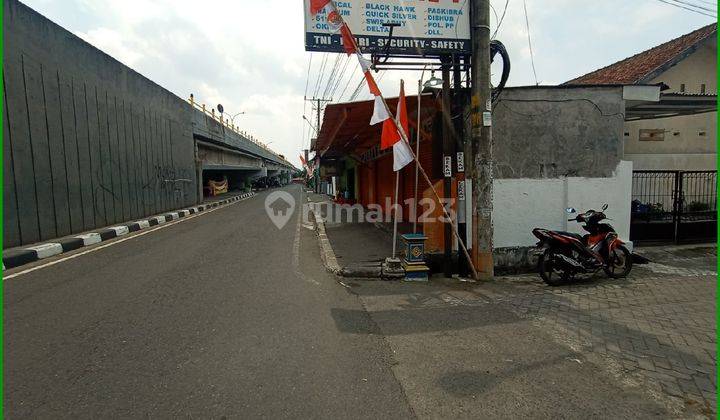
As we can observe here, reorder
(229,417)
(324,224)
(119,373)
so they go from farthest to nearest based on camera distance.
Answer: (324,224) → (119,373) → (229,417)

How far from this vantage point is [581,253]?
5.91m

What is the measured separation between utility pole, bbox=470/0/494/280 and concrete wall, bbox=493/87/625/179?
2.51ft

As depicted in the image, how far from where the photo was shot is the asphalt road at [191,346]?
8.56ft

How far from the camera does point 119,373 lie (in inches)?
118

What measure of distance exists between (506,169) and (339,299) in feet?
12.8

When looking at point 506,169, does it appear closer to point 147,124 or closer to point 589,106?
point 589,106

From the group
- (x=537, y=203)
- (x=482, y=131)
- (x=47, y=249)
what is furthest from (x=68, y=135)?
(x=537, y=203)

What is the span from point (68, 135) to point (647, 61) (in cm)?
1717

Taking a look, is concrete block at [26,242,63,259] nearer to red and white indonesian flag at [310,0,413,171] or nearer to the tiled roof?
red and white indonesian flag at [310,0,413,171]

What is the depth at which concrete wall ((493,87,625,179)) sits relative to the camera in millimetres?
6523

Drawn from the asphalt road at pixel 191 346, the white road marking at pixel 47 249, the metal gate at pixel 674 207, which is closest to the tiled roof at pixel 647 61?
the metal gate at pixel 674 207

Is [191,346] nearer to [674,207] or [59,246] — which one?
[59,246]

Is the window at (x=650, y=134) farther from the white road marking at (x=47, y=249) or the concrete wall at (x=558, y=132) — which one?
the white road marking at (x=47, y=249)

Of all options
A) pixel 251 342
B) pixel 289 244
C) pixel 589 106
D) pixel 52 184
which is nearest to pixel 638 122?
pixel 589 106
